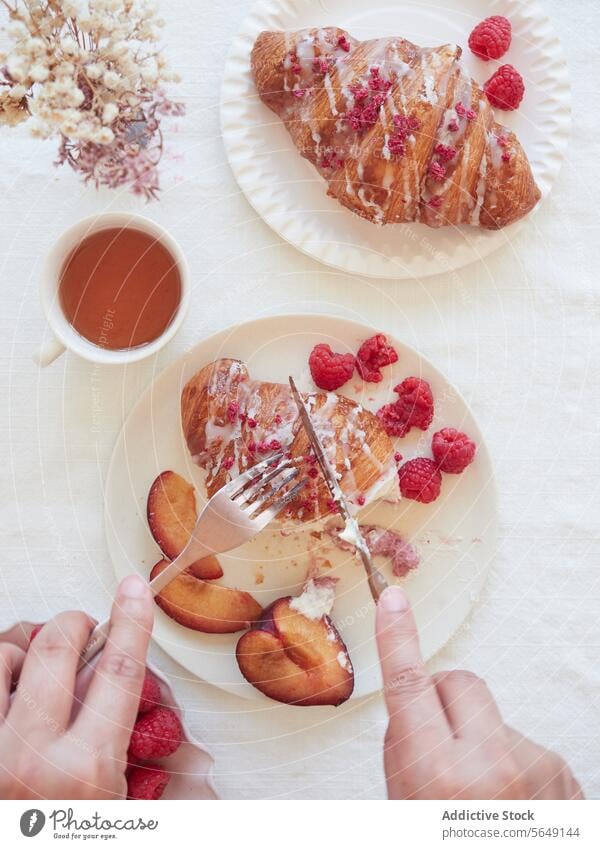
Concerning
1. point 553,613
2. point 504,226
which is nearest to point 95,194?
point 504,226

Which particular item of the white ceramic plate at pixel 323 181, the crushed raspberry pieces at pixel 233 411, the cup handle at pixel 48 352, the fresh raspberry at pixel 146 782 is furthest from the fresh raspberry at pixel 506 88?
the fresh raspberry at pixel 146 782

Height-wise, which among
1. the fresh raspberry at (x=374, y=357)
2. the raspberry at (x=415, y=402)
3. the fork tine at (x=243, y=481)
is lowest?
the fork tine at (x=243, y=481)

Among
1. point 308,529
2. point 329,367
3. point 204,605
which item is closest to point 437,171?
point 329,367

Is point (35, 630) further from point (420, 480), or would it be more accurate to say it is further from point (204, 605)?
point (420, 480)

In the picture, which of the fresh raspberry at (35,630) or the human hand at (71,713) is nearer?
the human hand at (71,713)

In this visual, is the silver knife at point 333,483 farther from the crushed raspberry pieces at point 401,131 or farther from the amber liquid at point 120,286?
the crushed raspberry pieces at point 401,131
